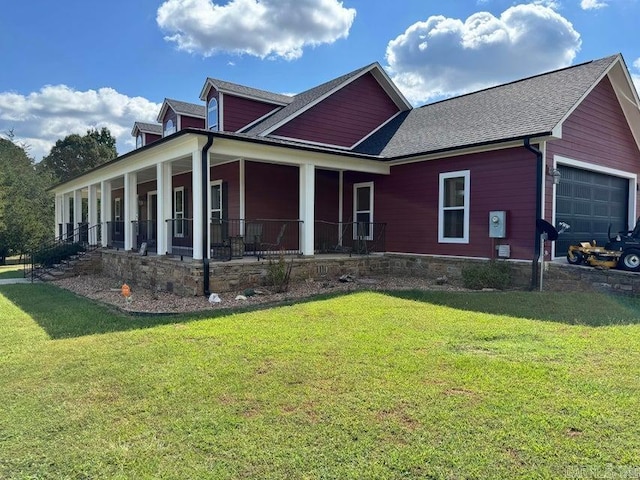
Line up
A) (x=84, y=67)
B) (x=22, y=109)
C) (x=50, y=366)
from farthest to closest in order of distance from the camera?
(x=22, y=109)
(x=84, y=67)
(x=50, y=366)

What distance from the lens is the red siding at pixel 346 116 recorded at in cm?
1353

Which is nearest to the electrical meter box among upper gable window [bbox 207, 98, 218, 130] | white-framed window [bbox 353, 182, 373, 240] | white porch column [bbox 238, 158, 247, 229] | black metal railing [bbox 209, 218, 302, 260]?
white-framed window [bbox 353, 182, 373, 240]

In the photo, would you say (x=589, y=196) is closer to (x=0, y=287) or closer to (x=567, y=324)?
(x=567, y=324)

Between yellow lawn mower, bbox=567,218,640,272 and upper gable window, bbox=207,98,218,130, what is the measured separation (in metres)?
11.4

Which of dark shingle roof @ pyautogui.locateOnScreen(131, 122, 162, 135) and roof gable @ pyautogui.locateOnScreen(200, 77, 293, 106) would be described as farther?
dark shingle roof @ pyautogui.locateOnScreen(131, 122, 162, 135)

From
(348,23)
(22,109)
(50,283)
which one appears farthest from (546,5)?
(22,109)

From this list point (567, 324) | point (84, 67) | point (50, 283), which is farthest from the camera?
point (84, 67)

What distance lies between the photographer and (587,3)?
33.7 feet

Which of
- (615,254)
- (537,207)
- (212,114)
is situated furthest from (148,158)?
(615,254)

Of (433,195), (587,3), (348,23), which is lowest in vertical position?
(433,195)

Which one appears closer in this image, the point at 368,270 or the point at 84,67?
the point at 368,270

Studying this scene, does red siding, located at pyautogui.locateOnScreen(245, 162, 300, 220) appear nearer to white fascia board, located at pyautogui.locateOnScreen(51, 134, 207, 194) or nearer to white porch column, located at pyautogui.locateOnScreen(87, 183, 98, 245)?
white fascia board, located at pyautogui.locateOnScreen(51, 134, 207, 194)

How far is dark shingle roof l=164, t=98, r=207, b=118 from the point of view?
54.7 ft

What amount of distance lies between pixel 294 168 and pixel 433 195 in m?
4.34
